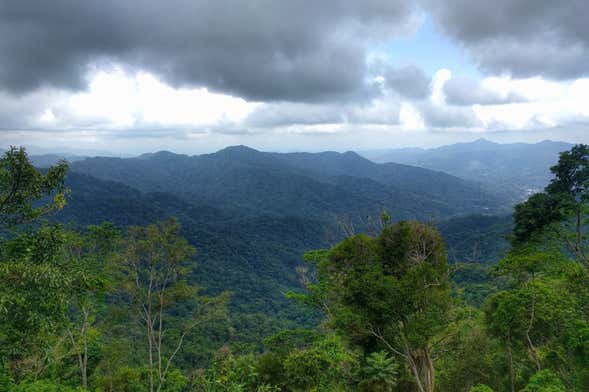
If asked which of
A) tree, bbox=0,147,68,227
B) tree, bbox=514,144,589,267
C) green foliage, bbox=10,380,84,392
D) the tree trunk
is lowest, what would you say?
the tree trunk

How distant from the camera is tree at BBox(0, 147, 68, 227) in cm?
686

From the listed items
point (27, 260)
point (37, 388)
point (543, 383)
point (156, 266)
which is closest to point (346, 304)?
point (543, 383)

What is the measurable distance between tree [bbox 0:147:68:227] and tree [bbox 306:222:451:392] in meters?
7.85

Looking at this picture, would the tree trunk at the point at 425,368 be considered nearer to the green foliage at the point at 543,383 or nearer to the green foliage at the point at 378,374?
the green foliage at the point at 378,374

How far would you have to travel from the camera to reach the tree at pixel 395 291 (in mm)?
9852

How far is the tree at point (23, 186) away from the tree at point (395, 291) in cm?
785

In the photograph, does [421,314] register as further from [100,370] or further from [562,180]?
[100,370]

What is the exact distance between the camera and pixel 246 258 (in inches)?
A: 5118

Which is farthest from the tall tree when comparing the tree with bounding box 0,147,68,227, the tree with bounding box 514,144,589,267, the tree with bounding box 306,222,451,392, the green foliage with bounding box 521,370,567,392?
the tree with bounding box 514,144,589,267

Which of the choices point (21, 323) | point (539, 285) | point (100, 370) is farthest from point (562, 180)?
point (100, 370)

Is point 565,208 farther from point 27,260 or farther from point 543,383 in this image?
point 27,260

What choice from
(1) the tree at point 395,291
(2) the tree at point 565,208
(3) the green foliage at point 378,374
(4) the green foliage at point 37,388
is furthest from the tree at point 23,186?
(2) the tree at point 565,208

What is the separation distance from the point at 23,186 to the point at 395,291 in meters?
9.07

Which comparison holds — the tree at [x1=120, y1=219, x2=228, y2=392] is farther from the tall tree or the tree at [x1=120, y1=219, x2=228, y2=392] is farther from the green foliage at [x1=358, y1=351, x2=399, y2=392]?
the green foliage at [x1=358, y1=351, x2=399, y2=392]
